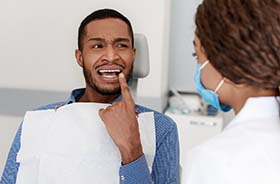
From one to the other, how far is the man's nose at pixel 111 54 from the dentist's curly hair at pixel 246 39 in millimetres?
513

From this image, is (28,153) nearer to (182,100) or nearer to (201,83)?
(201,83)

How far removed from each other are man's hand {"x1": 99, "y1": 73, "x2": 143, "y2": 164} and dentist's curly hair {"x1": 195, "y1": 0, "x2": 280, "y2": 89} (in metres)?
0.36

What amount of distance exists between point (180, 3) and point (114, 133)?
188 centimetres

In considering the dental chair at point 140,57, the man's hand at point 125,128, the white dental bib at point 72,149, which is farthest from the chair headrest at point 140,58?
the man's hand at point 125,128

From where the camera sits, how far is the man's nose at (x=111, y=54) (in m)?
1.38

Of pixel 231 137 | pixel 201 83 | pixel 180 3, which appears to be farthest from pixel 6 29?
pixel 231 137

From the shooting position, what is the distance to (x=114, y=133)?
119cm

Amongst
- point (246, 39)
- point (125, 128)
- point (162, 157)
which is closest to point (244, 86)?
point (246, 39)

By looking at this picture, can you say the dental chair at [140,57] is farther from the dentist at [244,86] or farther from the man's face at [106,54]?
the dentist at [244,86]

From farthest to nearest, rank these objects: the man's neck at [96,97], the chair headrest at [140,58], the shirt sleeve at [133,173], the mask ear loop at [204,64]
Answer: the chair headrest at [140,58] → the man's neck at [96,97] → the shirt sleeve at [133,173] → the mask ear loop at [204,64]

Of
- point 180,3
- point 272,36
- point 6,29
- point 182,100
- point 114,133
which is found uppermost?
point 180,3

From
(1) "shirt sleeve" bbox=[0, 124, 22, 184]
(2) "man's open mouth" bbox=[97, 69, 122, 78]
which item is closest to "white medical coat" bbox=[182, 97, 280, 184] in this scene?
(2) "man's open mouth" bbox=[97, 69, 122, 78]

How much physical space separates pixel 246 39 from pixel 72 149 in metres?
0.66

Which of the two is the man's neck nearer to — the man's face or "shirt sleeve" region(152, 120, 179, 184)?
the man's face
